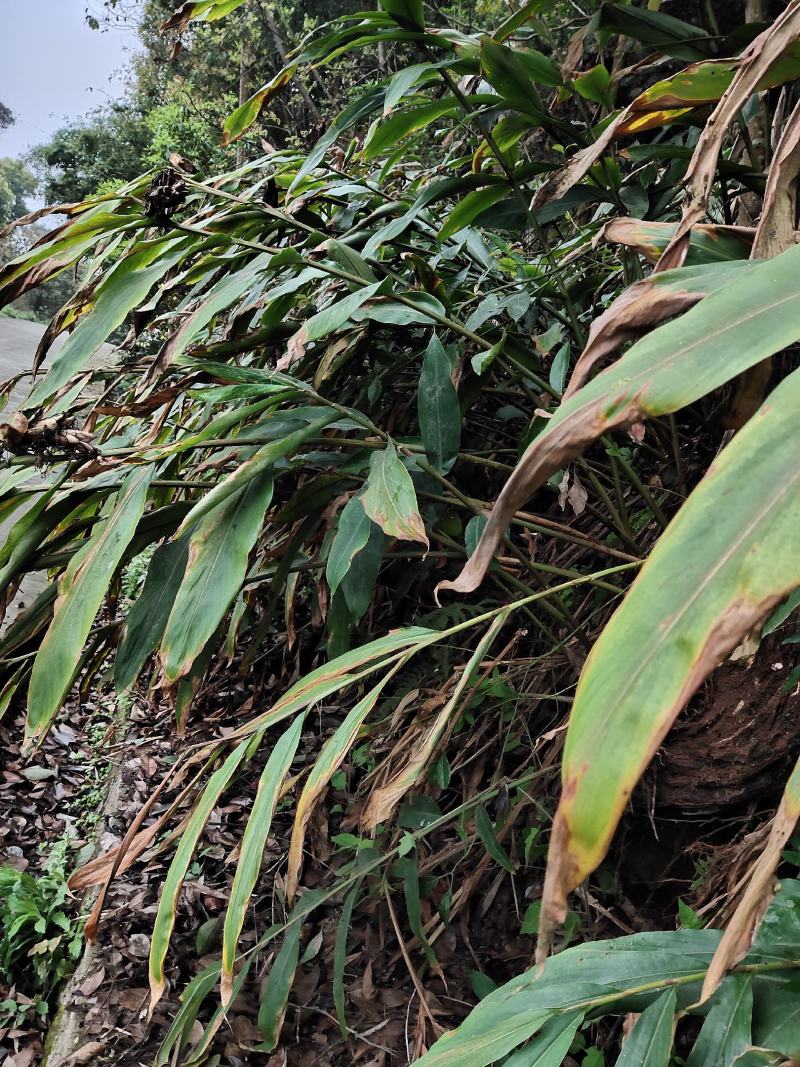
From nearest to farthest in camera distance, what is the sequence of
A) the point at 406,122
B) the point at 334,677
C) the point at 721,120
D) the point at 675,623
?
the point at 675,623 → the point at 721,120 → the point at 334,677 → the point at 406,122

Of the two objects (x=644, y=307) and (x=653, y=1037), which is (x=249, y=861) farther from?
(x=644, y=307)

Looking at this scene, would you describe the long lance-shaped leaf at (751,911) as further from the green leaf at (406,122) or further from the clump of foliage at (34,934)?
the clump of foliage at (34,934)

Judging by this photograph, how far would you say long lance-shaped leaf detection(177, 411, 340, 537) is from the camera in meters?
0.62

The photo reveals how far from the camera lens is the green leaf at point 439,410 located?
0.77 metres

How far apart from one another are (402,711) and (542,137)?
7.44 ft

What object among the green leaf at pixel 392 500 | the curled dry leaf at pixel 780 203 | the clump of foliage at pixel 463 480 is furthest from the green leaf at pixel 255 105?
the curled dry leaf at pixel 780 203

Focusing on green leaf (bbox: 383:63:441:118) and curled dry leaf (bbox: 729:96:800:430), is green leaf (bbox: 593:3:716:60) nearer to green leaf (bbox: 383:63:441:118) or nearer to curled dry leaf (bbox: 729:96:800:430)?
green leaf (bbox: 383:63:441:118)

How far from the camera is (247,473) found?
2.12ft

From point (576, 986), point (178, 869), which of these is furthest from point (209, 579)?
point (576, 986)

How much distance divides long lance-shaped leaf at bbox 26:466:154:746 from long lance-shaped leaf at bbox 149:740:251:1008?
133mm

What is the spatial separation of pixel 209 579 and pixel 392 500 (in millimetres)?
165

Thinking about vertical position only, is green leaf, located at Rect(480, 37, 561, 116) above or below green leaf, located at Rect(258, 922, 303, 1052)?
above

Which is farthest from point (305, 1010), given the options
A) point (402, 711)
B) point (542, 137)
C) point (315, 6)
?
point (315, 6)

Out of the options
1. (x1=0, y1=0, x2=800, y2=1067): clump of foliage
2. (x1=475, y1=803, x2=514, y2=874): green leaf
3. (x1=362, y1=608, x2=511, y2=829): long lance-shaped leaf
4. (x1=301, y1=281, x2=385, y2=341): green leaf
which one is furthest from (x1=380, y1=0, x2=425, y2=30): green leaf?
(x1=475, y1=803, x2=514, y2=874): green leaf
